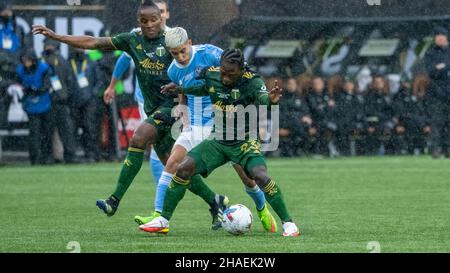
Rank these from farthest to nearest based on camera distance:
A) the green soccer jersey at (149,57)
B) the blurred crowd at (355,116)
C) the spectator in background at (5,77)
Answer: the blurred crowd at (355,116) < the spectator in background at (5,77) < the green soccer jersey at (149,57)

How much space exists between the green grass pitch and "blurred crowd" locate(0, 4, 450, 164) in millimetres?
804

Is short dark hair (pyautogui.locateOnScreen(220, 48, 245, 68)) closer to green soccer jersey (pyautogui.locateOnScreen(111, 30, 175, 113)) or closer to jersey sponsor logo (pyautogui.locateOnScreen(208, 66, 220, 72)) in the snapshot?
jersey sponsor logo (pyautogui.locateOnScreen(208, 66, 220, 72))

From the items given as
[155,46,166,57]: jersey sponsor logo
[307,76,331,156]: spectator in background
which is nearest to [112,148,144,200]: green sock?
[155,46,166,57]: jersey sponsor logo

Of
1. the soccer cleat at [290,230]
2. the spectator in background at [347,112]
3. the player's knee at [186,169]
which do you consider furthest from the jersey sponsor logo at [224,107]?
the spectator in background at [347,112]

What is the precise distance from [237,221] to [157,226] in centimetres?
70

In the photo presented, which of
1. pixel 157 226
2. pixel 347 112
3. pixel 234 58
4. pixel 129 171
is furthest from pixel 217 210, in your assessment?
pixel 347 112

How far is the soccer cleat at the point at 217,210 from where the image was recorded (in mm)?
11938

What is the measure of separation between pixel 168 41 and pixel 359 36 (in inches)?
548

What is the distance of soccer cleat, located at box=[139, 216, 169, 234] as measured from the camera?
1119 cm

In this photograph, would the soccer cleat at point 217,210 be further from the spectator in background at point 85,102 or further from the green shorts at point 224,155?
the spectator in background at point 85,102

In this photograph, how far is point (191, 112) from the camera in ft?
40.2

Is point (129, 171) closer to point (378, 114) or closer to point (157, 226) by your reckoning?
point (157, 226)
